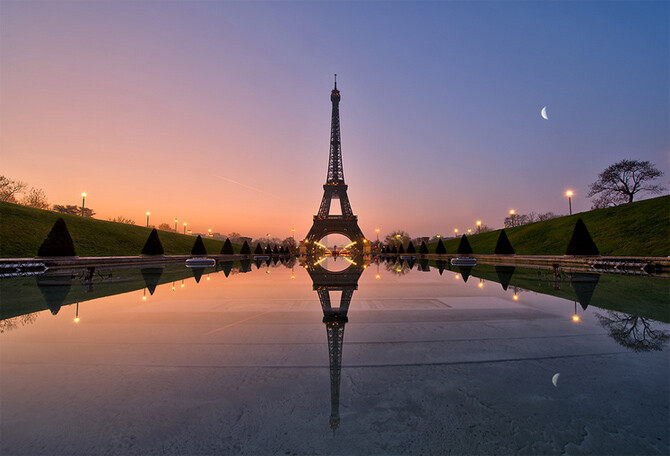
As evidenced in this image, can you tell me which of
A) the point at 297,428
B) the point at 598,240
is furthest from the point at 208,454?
the point at 598,240

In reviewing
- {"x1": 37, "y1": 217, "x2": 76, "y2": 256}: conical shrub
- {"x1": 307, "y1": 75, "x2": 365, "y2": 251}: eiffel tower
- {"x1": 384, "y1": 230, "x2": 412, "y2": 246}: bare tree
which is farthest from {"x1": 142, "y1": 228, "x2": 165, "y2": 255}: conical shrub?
{"x1": 384, "y1": 230, "x2": 412, "y2": 246}: bare tree

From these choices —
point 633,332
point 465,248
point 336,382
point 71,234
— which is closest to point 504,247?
point 465,248

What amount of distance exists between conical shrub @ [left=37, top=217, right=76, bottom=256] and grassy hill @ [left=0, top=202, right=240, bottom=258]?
30.0 feet

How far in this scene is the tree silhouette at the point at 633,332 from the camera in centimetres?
443

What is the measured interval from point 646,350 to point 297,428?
4627mm

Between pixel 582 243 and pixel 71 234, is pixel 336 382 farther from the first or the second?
pixel 71 234

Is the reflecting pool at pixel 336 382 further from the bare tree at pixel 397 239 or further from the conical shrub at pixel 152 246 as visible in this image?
the bare tree at pixel 397 239

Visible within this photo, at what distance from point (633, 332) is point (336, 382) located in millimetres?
4940

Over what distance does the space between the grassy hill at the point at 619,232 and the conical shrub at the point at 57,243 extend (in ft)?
120

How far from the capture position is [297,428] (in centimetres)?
241

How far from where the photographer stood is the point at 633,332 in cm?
505

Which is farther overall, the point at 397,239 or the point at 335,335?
the point at 397,239

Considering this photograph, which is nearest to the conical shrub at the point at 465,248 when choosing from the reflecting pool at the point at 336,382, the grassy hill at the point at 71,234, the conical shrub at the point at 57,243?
the reflecting pool at the point at 336,382

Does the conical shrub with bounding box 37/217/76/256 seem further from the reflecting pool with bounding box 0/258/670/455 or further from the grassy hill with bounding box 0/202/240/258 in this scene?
the reflecting pool with bounding box 0/258/670/455
